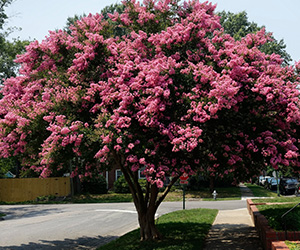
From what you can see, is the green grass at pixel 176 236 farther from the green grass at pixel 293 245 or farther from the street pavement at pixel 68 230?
the green grass at pixel 293 245

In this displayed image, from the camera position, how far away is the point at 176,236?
13.0 metres

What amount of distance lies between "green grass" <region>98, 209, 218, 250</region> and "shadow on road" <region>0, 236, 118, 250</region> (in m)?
1.11

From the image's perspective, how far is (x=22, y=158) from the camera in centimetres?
1354

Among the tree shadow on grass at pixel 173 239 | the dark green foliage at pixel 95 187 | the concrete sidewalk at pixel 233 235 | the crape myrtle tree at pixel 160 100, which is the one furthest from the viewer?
the dark green foliage at pixel 95 187

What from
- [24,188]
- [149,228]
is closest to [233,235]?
[149,228]

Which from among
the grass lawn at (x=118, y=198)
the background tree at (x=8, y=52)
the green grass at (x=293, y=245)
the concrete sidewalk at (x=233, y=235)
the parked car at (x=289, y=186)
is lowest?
the concrete sidewalk at (x=233, y=235)

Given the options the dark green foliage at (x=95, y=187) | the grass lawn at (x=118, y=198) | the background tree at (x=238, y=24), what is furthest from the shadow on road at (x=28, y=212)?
the background tree at (x=238, y=24)

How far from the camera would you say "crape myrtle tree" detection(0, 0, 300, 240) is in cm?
963

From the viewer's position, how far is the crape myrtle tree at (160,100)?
31.6ft

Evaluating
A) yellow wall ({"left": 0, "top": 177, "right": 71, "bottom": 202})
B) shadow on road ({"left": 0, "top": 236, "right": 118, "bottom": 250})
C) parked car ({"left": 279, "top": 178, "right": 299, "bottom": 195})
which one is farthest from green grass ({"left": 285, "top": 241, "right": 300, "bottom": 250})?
yellow wall ({"left": 0, "top": 177, "right": 71, "bottom": 202})

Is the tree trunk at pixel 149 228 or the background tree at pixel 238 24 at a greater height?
the background tree at pixel 238 24

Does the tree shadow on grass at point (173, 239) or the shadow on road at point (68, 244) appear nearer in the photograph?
the tree shadow on grass at point (173, 239)

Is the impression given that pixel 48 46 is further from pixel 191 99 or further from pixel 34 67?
pixel 191 99

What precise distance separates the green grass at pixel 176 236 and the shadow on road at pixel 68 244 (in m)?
1.11
